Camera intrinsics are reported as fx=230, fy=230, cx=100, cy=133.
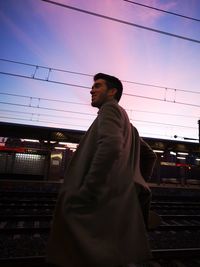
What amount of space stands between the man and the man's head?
26cm

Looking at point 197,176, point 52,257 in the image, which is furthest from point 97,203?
point 197,176

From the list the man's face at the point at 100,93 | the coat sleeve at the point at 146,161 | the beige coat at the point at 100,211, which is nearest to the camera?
the beige coat at the point at 100,211

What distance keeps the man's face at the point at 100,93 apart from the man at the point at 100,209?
0.25 meters

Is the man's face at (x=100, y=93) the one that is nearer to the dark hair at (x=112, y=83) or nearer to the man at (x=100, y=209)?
the dark hair at (x=112, y=83)

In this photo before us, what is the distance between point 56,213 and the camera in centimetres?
138

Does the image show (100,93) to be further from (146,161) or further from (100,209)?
(100,209)

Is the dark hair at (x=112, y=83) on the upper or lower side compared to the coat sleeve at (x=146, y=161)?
upper

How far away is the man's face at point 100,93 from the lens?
1797mm

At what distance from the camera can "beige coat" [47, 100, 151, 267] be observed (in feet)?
4.32

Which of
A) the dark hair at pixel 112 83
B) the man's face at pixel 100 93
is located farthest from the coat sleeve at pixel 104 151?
the dark hair at pixel 112 83

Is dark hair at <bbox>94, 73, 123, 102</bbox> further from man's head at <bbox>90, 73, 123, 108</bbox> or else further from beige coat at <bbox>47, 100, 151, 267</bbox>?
beige coat at <bbox>47, 100, 151, 267</bbox>

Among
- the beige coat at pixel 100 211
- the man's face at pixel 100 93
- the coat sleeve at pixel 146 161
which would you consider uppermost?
the man's face at pixel 100 93

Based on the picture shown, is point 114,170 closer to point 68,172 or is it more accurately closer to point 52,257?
point 68,172

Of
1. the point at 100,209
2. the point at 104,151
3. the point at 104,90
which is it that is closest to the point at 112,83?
the point at 104,90
